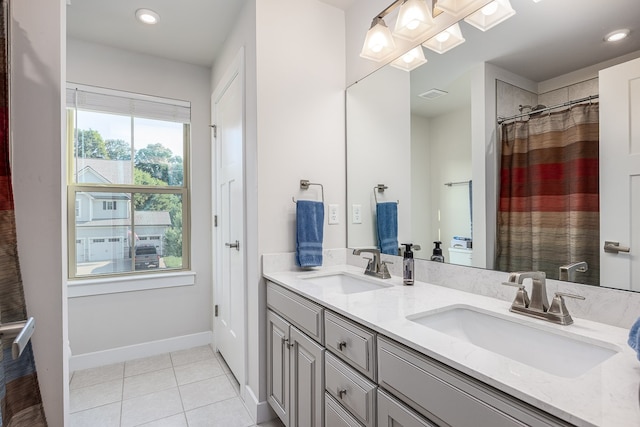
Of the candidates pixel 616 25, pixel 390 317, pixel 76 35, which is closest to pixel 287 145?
pixel 390 317

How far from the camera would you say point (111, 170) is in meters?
2.59

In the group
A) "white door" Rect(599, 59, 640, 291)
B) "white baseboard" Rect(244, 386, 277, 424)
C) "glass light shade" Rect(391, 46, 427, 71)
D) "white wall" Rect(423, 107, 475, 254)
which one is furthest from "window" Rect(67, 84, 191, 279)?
"white door" Rect(599, 59, 640, 291)

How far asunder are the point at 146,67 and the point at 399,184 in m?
2.41

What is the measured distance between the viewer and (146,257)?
274 centimetres

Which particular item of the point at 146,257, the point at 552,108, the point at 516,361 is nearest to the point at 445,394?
the point at 516,361

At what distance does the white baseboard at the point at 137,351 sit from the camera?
2443 mm

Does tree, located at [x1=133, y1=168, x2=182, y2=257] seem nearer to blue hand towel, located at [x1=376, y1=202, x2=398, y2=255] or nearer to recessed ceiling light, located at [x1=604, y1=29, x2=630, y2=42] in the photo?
blue hand towel, located at [x1=376, y1=202, x2=398, y2=255]

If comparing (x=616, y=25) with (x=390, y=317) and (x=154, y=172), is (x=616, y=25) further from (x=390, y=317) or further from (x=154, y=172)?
→ (x=154, y=172)

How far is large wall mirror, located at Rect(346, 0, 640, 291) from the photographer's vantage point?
3.30ft

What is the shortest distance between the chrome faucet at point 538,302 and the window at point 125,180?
2.65 meters

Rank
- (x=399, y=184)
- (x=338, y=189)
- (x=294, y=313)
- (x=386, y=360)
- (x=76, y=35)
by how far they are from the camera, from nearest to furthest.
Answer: (x=386, y=360) < (x=294, y=313) < (x=399, y=184) < (x=338, y=189) < (x=76, y=35)

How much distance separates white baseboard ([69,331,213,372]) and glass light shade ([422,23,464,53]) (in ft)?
9.39

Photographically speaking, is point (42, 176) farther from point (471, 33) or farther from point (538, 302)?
point (471, 33)

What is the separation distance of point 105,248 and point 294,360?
2045 mm
